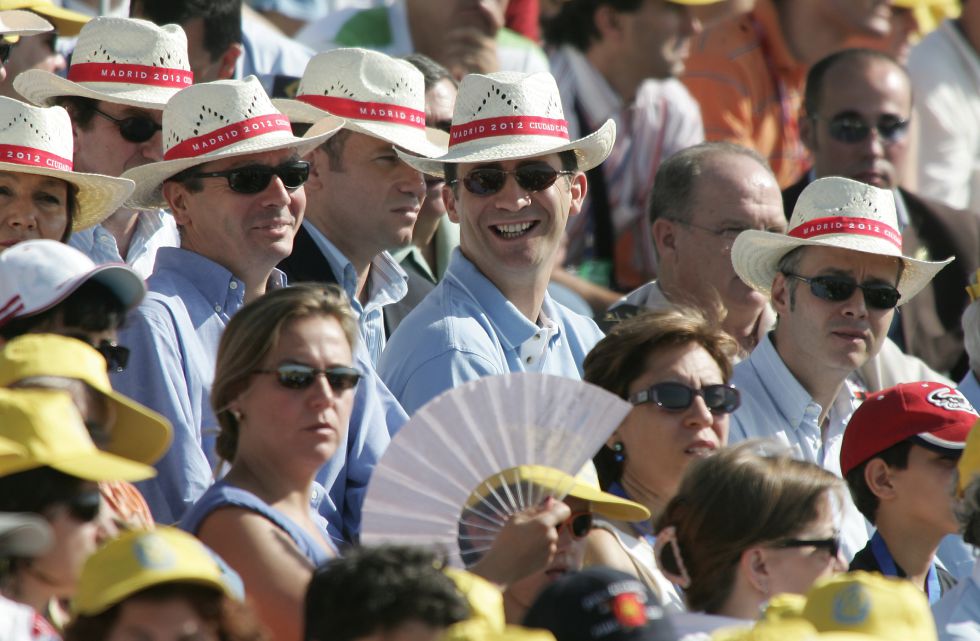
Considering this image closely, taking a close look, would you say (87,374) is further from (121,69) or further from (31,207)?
(121,69)

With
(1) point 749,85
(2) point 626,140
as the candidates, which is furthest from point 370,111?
(1) point 749,85

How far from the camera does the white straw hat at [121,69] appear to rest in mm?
6133

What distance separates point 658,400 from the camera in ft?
17.5

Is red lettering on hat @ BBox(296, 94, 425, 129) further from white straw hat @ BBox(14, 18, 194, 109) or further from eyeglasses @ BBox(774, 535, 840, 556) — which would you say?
eyeglasses @ BBox(774, 535, 840, 556)

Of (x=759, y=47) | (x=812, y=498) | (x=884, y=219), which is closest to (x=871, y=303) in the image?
(x=884, y=219)

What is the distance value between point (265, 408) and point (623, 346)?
1.38 m

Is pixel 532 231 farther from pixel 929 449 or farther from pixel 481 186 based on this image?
pixel 929 449

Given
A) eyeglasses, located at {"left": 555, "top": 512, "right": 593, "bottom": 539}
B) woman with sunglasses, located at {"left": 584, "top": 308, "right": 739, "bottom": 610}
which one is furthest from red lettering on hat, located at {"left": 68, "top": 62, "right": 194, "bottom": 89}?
eyeglasses, located at {"left": 555, "top": 512, "right": 593, "bottom": 539}

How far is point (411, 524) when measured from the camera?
4.25 meters

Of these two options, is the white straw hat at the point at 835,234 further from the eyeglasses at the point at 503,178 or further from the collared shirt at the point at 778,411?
the eyeglasses at the point at 503,178

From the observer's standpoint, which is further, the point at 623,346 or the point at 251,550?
the point at 623,346

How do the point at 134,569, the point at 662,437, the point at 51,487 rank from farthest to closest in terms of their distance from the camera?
the point at 662,437 → the point at 51,487 → the point at 134,569

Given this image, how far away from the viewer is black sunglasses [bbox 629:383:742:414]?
210 inches

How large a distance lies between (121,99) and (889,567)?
9.33ft
